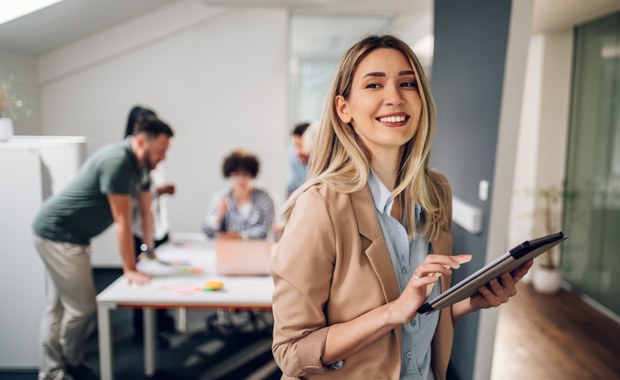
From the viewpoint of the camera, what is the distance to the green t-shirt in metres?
2.61

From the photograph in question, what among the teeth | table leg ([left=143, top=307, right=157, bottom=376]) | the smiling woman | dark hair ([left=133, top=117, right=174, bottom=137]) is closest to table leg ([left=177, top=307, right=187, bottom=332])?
table leg ([left=143, top=307, right=157, bottom=376])

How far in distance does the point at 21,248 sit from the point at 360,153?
2652 mm

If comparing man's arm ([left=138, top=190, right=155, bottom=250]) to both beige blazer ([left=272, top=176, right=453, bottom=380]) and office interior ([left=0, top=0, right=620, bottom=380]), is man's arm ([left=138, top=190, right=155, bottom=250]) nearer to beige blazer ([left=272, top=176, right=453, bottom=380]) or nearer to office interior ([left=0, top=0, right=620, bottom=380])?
office interior ([left=0, top=0, right=620, bottom=380])

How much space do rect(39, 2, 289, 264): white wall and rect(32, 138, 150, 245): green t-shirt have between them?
2.51 metres

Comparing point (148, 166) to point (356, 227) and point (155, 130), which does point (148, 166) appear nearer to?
point (155, 130)

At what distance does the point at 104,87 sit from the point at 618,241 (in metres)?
4.67

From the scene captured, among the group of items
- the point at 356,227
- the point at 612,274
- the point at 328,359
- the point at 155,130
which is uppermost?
the point at 155,130

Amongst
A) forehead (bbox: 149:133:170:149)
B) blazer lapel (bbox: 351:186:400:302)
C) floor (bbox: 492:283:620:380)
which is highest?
forehead (bbox: 149:133:170:149)

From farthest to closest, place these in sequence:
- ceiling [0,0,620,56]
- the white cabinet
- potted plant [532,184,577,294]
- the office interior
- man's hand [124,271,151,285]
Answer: potted plant [532,184,577,294], the office interior, ceiling [0,0,620,56], the white cabinet, man's hand [124,271,151,285]

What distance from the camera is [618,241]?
12.9 ft

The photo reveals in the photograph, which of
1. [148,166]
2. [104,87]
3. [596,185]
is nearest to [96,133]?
[104,87]

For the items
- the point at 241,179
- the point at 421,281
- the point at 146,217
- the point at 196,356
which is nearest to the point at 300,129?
the point at 241,179

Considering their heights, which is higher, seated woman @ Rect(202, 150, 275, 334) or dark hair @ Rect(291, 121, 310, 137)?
dark hair @ Rect(291, 121, 310, 137)

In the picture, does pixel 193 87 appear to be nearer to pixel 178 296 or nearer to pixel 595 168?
pixel 178 296
